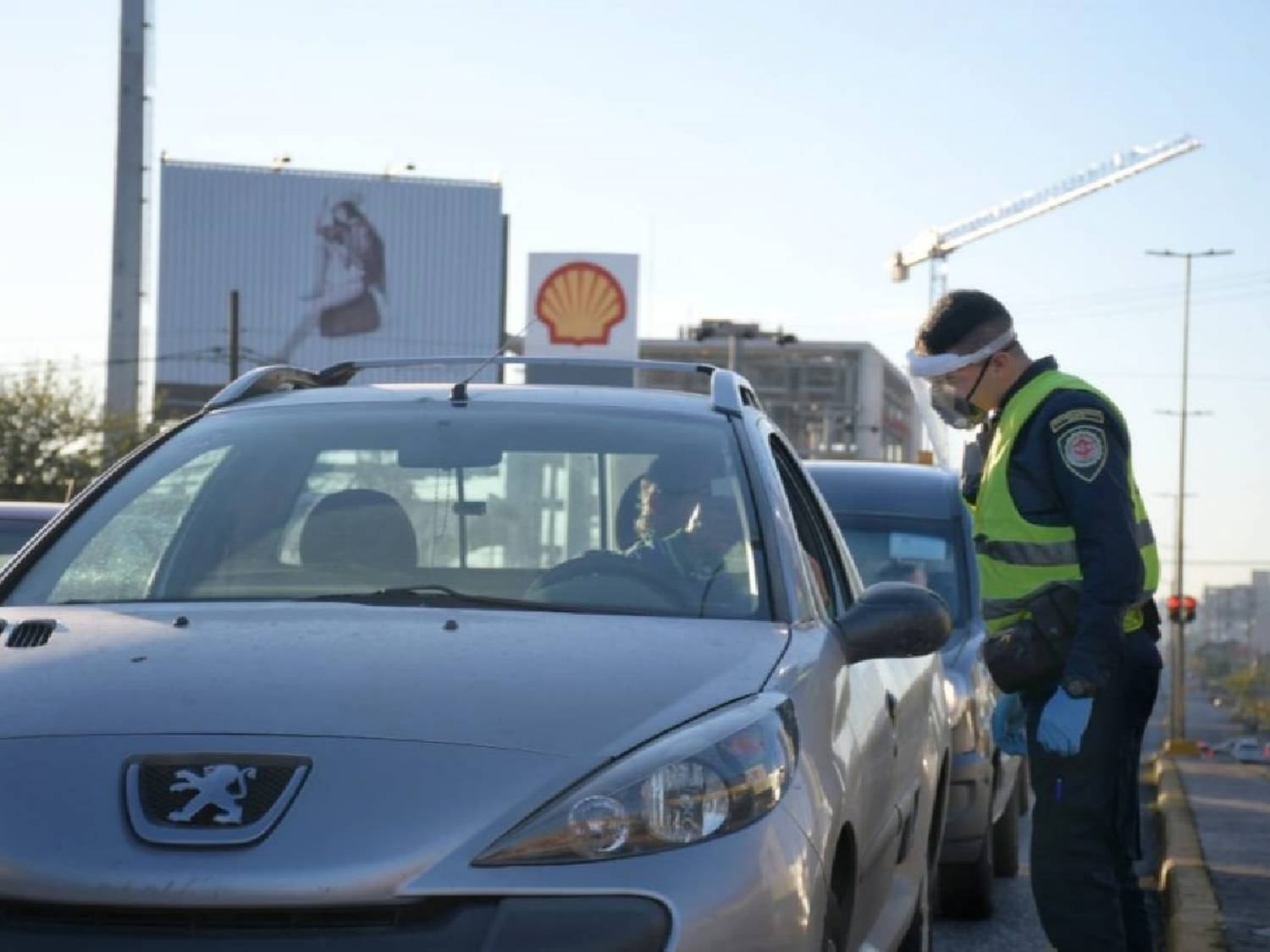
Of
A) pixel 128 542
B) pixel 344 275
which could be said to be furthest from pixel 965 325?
pixel 344 275

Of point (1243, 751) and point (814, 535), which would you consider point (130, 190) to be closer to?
point (1243, 751)

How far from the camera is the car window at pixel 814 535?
501 centimetres

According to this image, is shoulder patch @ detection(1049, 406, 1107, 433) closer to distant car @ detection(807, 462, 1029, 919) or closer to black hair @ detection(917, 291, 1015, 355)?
black hair @ detection(917, 291, 1015, 355)

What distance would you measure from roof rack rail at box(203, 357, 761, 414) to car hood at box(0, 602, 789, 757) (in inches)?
43.0

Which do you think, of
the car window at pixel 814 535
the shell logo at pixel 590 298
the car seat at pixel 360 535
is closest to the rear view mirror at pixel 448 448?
the car seat at pixel 360 535

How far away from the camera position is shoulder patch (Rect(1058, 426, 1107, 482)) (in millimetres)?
5316

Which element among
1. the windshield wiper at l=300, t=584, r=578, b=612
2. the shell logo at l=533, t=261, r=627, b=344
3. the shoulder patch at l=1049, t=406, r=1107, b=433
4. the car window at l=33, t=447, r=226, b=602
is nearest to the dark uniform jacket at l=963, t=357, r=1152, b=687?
the shoulder patch at l=1049, t=406, r=1107, b=433

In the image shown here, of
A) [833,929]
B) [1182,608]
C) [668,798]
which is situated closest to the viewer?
[668,798]

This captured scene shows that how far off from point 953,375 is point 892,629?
5.17 ft

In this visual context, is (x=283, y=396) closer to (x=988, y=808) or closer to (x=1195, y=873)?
(x=988, y=808)

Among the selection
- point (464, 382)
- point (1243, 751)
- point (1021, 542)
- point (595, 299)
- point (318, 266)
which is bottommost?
point (1243, 751)

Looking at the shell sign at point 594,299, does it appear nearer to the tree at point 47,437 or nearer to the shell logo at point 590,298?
the shell logo at point 590,298

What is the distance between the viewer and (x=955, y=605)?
31.6 ft

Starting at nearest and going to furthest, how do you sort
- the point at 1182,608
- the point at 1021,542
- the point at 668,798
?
1. the point at 668,798
2. the point at 1021,542
3. the point at 1182,608
